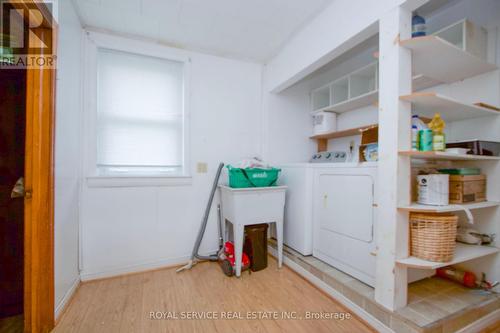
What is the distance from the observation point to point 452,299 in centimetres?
142

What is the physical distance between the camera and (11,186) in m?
1.49

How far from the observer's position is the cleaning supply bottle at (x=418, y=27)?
1.31m

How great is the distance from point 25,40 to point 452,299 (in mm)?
3201

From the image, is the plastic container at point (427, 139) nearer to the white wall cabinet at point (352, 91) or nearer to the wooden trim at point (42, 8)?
the white wall cabinet at point (352, 91)

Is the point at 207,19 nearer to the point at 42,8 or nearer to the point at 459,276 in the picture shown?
the point at 42,8

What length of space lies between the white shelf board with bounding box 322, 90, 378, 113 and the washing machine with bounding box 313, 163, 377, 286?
30.5 inches

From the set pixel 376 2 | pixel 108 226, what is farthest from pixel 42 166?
pixel 376 2

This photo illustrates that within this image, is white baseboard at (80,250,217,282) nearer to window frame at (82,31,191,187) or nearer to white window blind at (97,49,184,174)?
window frame at (82,31,191,187)

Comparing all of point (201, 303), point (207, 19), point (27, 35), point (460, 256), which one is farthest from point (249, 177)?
point (27, 35)

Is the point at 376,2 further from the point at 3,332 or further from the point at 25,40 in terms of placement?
the point at 3,332

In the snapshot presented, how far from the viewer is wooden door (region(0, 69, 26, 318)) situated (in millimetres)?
A: 1474

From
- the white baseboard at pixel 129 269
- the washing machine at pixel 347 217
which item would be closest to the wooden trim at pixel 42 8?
the white baseboard at pixel 129 269

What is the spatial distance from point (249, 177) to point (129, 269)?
146 cm

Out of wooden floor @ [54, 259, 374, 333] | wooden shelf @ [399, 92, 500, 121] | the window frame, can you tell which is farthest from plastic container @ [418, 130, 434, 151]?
the window frame
